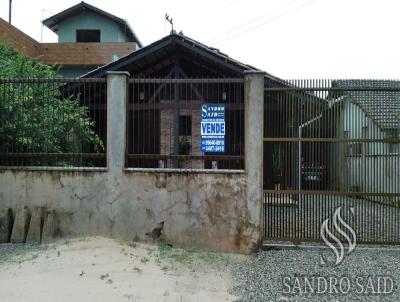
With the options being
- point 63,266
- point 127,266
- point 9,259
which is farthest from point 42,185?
point 127,266

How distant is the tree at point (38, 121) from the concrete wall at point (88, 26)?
751 inches

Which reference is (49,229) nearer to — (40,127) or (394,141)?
(40,127)

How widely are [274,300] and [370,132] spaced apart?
3697mm

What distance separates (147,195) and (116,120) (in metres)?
1.38

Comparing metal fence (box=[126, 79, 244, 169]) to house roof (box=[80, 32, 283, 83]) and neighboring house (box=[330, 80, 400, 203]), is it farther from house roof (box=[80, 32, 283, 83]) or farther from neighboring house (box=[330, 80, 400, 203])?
house roof (box=[80, 32, 283, 83])

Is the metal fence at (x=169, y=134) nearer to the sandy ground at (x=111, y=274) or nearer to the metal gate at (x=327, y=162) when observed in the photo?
the metal gate at (x=327, y=162)

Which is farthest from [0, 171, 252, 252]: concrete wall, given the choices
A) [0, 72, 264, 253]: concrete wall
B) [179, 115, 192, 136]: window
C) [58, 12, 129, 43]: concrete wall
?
[58, 12, 129, 43]: concrete wall

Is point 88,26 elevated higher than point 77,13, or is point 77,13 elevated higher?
point 77,13

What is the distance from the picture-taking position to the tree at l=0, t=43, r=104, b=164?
309 inches

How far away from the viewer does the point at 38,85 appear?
318 inches

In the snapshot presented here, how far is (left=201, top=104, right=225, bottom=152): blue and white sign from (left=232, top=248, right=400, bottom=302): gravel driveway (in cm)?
194

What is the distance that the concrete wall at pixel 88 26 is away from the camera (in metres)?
26.2

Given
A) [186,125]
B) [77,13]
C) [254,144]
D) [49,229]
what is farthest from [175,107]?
[77,13]

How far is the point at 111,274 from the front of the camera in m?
5.86
